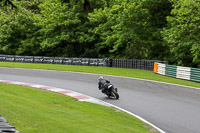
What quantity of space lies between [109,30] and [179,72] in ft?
54.3

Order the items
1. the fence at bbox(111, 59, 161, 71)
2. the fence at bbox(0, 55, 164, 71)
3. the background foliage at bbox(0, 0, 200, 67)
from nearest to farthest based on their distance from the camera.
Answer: the background foliage at bbox(0, 0, 200, 67), the fence at bbox(111, 59, 161, 71), the fence at bbox(0, 55, 164, 71)

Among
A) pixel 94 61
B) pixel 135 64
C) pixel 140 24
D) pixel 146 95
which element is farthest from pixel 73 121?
pixel 140 24

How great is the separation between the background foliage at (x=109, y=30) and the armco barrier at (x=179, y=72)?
235 centimetres

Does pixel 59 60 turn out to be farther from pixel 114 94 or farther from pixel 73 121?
pixel 73 121

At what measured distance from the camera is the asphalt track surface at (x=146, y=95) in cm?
1048

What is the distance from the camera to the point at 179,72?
72.9ft

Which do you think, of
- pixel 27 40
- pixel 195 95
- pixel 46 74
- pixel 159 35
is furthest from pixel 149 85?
pixel 27 40

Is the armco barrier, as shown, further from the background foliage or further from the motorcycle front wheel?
the motorcycle front wheel

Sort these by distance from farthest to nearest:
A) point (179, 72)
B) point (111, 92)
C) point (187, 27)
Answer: point (187, 27)
point (179, 72)
point (111, 92)

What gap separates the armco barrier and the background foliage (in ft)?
7.71

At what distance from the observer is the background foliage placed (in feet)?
84.7

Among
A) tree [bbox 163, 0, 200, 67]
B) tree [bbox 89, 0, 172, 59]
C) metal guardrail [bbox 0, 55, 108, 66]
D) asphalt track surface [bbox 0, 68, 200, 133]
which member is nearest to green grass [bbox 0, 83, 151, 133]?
asphalt track surface [bbox 0, 68, 200, 133]

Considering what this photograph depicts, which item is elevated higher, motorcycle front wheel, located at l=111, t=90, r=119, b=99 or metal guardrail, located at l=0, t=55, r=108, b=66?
metal guardrail, located at l=0, t=55, r=108, b=66

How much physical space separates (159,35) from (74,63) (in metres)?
10.6
